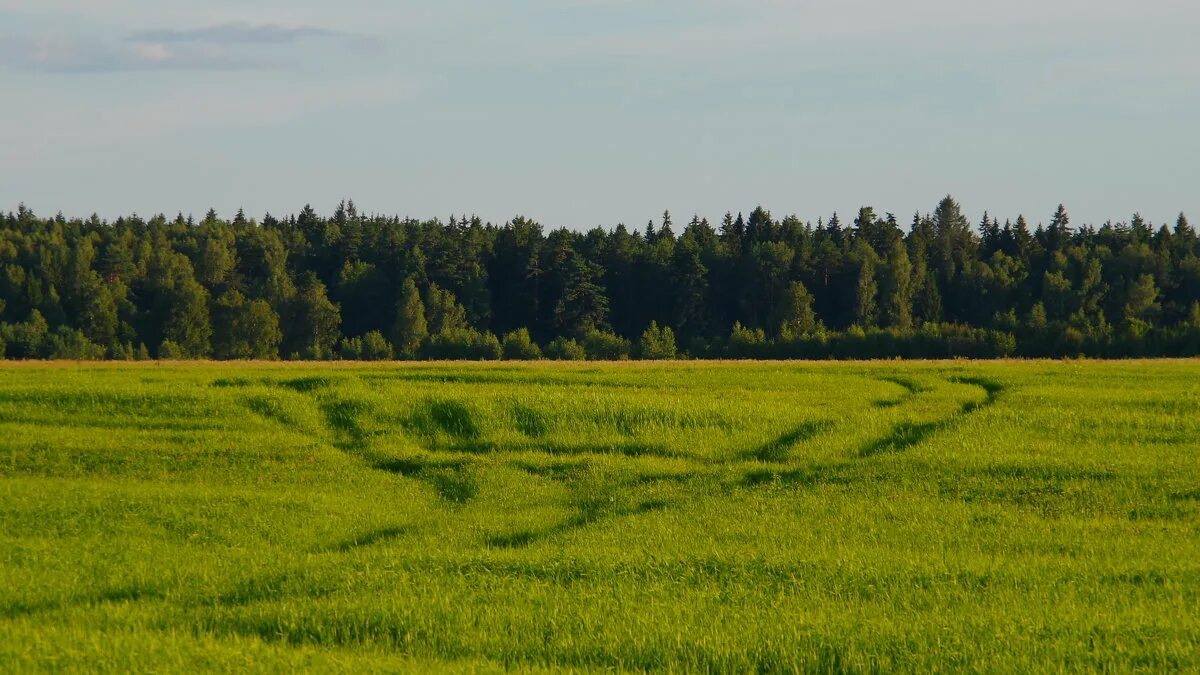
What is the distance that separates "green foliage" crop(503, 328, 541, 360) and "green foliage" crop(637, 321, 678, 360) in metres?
9.91

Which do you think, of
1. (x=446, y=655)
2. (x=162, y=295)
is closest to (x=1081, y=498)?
(x=446, y=655)

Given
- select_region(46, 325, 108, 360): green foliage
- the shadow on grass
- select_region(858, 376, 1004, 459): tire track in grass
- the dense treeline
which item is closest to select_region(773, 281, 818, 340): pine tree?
the dense treeline

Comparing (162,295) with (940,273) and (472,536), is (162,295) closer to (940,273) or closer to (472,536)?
(940,273)

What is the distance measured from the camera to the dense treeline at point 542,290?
119438 mm

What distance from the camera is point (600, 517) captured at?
26.2m

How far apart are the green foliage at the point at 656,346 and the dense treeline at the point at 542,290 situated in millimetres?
312

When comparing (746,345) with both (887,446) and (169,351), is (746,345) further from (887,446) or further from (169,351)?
(887,446)

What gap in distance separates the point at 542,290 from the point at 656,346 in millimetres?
22183

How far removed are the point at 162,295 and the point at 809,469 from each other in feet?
360

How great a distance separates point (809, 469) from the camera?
30516 mm

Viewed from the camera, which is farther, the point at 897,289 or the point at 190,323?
the point at 897,289

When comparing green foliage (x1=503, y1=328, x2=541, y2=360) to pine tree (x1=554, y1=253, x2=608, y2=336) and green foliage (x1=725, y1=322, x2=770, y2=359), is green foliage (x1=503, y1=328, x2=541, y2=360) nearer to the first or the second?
pine tree (x1=554, y1=253, x2=608, y2=336)

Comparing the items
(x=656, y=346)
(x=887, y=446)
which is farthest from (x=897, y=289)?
(x=887, y=446)

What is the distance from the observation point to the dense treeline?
119438 millimetres
